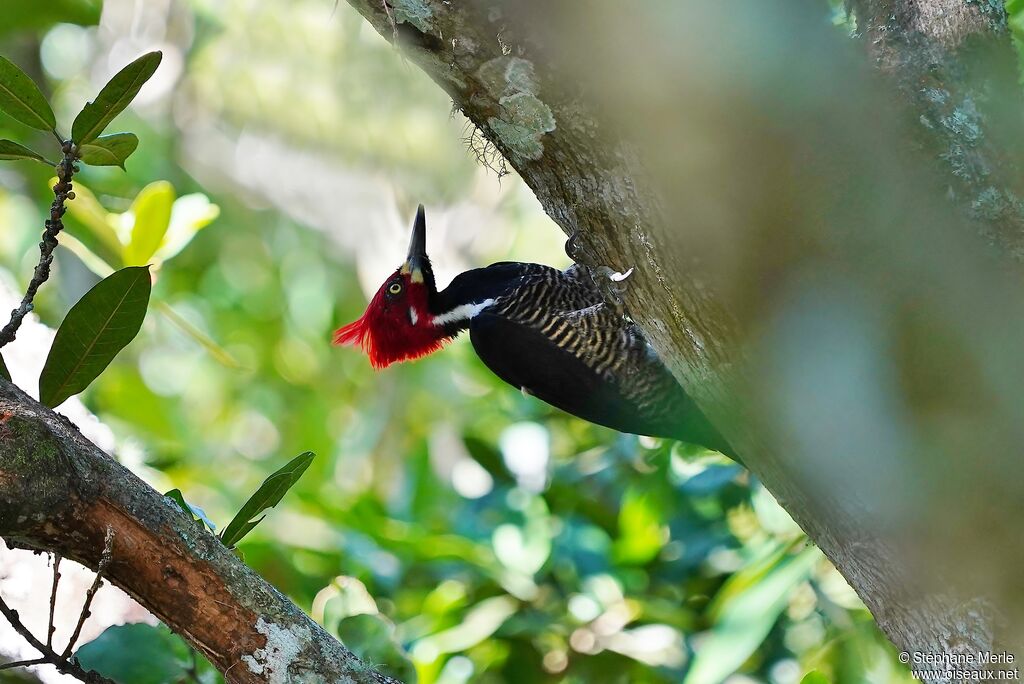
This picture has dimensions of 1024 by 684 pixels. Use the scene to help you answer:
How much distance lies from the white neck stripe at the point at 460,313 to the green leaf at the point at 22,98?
1726 mm

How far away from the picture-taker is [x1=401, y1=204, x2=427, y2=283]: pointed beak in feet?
10.7

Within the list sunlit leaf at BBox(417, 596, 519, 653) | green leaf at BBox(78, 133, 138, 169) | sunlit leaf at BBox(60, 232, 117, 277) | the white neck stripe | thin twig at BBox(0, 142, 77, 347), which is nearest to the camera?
thin twig at BBox(0, 142, 77, 347)

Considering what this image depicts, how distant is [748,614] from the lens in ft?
8.25

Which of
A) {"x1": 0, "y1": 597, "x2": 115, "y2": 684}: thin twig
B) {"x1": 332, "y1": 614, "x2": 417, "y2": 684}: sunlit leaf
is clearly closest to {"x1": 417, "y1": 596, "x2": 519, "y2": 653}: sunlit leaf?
{"x1": 332, "y1": 614, "x2": 417, "y2": 684}: sunlit leaf

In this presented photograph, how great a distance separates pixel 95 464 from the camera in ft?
3.99

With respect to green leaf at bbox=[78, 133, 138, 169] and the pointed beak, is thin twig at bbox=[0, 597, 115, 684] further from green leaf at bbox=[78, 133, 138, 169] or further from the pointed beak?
the pointed beak

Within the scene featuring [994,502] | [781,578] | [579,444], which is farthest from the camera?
[579,444]

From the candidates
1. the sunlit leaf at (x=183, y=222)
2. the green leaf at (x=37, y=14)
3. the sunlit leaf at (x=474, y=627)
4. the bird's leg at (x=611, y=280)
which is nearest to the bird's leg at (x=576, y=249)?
the bird's leg at (x=611, y=280)

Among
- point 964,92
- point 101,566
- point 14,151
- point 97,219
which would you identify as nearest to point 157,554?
point 101,566

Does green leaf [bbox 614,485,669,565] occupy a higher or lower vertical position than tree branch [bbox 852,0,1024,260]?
lower

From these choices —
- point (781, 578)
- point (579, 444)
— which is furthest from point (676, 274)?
point (579, 444)

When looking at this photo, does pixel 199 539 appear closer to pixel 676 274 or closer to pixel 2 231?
pixel 676 274

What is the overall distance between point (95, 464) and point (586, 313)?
6.17 feet

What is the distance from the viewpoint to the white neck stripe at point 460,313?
120 inches
